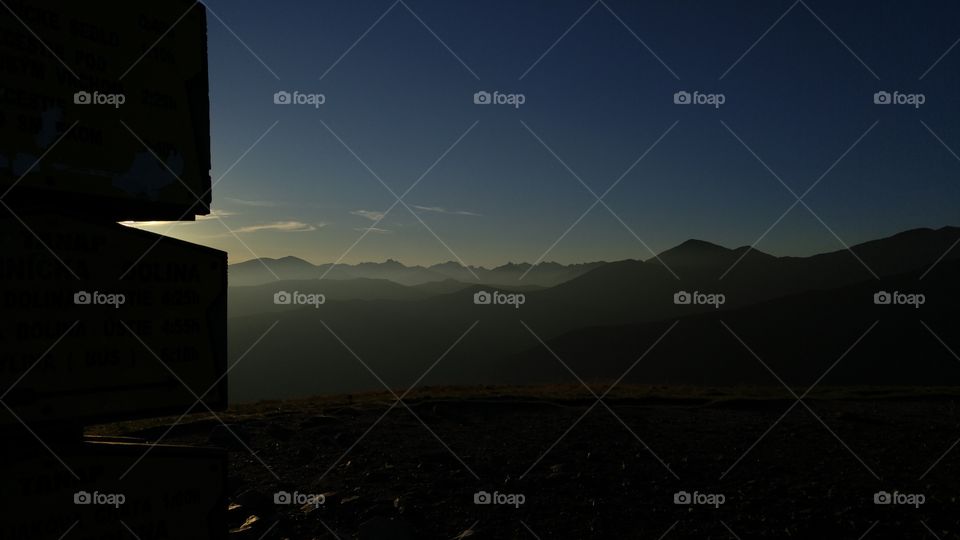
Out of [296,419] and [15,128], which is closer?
[15,128]

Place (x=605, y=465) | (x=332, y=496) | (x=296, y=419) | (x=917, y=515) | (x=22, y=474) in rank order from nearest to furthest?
1. (x=22, y=474)
2. (x=917, y=515)
3. (x=332, y=496)
4. (x=605, y=465)
5. (x=296, y=419)

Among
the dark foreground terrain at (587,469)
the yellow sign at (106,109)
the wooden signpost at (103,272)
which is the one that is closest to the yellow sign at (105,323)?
the wooden signpost at (103,272)

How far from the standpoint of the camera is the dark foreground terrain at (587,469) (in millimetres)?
7152

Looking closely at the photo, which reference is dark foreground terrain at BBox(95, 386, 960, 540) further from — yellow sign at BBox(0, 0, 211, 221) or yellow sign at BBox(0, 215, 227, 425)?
yellow sign at BBox(0, 0, 211, 221)

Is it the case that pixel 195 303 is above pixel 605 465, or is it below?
above

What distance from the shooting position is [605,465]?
358 inches

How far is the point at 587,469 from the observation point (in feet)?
29.2

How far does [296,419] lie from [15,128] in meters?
10.5

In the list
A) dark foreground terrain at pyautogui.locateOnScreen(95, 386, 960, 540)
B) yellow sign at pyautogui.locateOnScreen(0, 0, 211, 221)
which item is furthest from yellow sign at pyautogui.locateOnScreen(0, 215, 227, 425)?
dark foreground terrain at pyautogui.locateOnScreen(95, 386, 960, 540)

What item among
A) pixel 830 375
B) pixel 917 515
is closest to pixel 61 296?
pixel 917 515

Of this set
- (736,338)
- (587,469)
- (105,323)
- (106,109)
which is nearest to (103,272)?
(105,323)

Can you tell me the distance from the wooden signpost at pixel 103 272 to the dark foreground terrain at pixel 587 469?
155 inches

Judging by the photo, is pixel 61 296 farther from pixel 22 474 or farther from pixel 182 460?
pixel 182 460

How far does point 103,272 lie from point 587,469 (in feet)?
23.2
